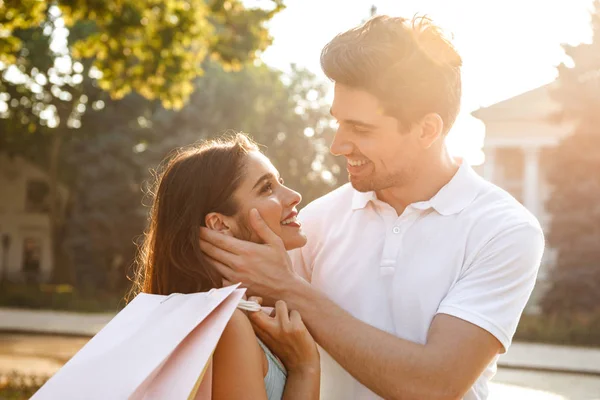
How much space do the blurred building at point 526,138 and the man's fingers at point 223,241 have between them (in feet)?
126

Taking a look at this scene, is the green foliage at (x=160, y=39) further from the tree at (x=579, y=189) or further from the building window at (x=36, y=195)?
the building window at (x=36, y=195)

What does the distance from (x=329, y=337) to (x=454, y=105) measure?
116 centimetres

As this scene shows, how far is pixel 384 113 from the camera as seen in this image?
144 inches

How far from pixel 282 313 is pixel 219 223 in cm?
49

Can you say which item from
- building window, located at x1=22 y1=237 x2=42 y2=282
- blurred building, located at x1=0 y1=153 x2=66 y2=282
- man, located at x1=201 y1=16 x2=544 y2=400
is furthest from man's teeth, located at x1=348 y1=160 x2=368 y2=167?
building window, located at x1=22 y1=237 x2=42 y2=282

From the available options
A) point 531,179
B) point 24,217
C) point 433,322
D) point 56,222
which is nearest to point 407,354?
point 433,322

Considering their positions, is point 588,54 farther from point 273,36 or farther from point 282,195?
point 282,195

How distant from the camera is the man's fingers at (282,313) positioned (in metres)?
3.21

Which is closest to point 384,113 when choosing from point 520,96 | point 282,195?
point 282,195

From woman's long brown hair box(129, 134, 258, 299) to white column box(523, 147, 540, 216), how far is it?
3826 centimetres

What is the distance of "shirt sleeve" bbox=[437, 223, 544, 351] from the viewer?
3.23m

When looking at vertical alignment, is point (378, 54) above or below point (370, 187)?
above

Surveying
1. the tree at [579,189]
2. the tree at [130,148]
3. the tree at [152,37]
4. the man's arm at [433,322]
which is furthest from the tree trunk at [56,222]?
the man's arm at [433,322]

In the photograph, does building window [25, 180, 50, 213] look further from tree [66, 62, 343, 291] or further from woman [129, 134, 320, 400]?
woman [129, 134, 320, 400]
